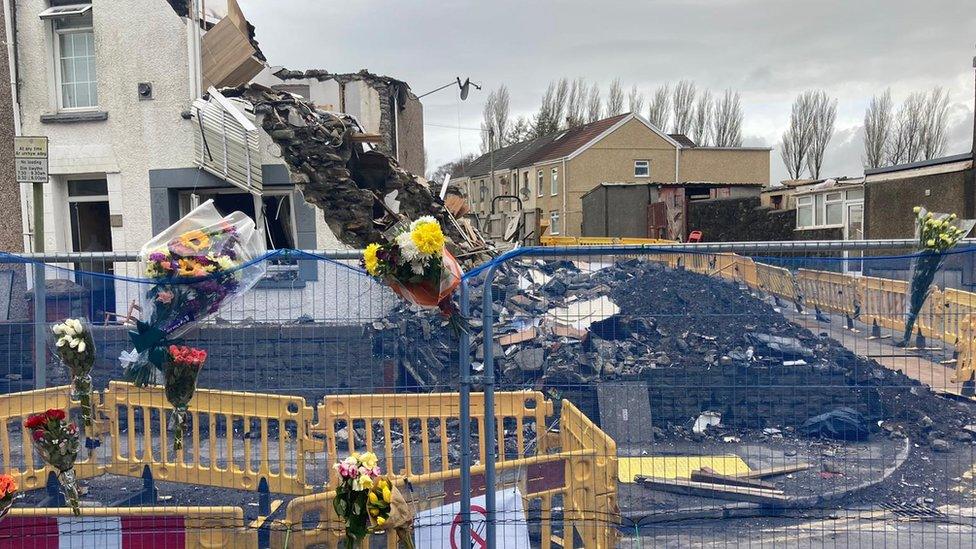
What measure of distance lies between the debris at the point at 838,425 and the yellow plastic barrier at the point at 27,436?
4.07 m

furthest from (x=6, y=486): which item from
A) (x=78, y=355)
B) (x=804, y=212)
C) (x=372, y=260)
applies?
(x=804, y=212)

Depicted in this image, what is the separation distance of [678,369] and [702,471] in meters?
0.72

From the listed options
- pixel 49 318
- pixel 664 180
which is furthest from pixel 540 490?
pixel 664 180

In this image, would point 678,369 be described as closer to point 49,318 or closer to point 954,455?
point 954,455

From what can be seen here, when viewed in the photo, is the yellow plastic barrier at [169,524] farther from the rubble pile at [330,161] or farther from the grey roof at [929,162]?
the grey roof at [929,162]

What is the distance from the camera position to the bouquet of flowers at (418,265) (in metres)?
4.06

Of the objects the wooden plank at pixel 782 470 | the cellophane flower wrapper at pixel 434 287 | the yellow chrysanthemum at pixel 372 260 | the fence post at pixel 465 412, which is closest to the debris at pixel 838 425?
the wooden plank at pixel 782 470

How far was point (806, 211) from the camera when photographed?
3088 centimetres

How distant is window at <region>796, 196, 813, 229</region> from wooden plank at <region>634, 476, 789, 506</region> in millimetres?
27661

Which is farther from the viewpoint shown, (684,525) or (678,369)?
(684,525)

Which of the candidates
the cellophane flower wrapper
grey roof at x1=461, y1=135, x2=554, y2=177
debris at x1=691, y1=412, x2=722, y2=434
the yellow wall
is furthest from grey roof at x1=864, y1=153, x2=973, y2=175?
grey roof at x1=461, y1=135, x2=554, y2=177

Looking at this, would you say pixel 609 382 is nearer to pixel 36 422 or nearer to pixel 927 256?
pixel 927 256

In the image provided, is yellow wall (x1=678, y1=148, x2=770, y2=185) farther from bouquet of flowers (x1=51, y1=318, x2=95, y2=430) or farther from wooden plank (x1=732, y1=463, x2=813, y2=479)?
bouquet of flowers (x1=51, y1=318, x2=95, y2=430)

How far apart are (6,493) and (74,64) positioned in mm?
11218
